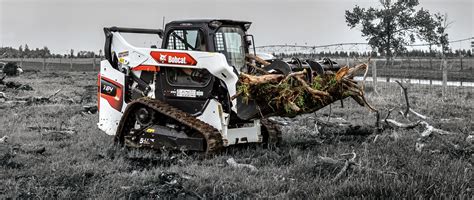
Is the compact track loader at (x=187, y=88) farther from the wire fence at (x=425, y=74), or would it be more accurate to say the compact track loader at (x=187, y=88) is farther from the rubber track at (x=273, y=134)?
the wire fence at (x=425, y=74)

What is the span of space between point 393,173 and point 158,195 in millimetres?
2906

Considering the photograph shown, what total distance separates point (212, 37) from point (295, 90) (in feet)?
5.76

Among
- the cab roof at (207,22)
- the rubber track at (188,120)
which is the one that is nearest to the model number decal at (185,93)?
the rubber track at (188,120)

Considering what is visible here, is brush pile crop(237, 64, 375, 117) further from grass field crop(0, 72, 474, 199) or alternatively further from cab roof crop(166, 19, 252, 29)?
cab roof crop(166, 19, 252, 29)

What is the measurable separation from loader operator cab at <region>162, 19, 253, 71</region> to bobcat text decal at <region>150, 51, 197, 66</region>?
0.32 meters

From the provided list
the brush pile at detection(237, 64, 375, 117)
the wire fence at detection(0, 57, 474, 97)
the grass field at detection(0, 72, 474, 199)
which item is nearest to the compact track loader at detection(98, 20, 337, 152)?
the brush pile at detection(237, 64, 375, 117)

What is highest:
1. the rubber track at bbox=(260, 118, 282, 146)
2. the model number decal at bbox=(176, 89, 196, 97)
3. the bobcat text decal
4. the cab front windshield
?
the cab front windshield

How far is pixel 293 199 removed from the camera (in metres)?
6.70

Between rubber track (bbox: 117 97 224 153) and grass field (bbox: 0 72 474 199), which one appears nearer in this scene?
grass field (bbox: 0 72 474 199)

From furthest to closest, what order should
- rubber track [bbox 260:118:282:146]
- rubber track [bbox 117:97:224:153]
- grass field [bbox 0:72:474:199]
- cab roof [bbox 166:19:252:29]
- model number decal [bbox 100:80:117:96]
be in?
1. model number decal [bbox 100:80:117:96]
2. rubber track [bbox 260:118:282:146]
3. cab roof [bbox 166:19:252:29]
4. rubber track [bbox 117:97:224:153]
5. grass field [bbox 0:72:474:199]

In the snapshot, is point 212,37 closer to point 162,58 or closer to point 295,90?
point 162,58

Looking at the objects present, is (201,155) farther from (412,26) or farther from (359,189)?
(412,26)

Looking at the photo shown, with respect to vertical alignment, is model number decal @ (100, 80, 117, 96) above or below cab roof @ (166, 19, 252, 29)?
below

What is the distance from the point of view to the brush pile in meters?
8.90
